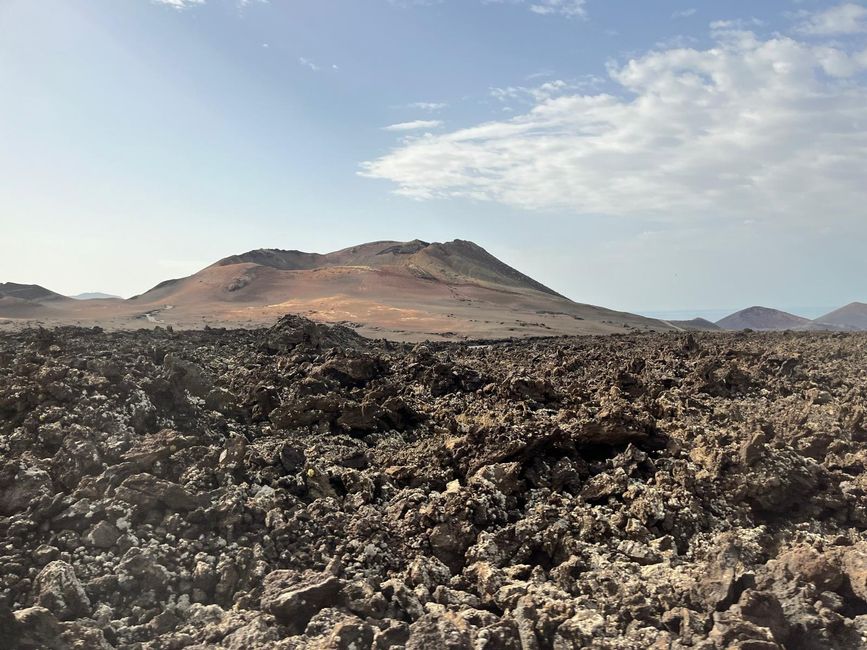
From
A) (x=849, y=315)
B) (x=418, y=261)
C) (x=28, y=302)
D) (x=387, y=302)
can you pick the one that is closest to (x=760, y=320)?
(x=849, y=315)

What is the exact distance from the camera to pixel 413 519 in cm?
559

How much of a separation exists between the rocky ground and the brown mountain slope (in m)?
24.5

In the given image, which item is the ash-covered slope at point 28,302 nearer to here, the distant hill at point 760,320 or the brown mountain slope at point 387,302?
the brown mountain slope at point 387,302

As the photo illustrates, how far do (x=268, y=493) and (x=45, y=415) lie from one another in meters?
3.23

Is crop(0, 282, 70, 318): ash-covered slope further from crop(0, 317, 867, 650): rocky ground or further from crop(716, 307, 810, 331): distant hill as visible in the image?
crop(716, 307, 810, 331): distant hill

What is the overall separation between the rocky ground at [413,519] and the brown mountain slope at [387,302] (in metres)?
24.5

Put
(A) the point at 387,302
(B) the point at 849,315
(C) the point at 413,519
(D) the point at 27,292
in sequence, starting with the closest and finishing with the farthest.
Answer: (C) the point at 413,519
(A) the point at 387,302
(D) the point at 27,292
(B) the point at 849,315

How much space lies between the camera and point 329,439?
8352mm

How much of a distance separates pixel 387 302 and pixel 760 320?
74240mm

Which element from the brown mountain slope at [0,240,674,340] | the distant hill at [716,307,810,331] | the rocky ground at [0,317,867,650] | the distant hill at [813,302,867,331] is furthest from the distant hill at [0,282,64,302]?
the distant hill at [813,302,867,331]

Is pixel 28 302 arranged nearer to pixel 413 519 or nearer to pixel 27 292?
pixel 27 292

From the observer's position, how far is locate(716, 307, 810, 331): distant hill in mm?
95162

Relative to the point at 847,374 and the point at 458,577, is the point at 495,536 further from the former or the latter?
the point at 847,374

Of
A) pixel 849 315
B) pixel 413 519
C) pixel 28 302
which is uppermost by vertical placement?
pixel 849 315
